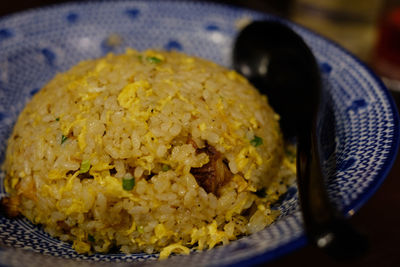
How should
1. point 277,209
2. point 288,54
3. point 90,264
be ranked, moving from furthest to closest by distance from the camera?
A: point 288,54 < point 277,209 < point 90,264

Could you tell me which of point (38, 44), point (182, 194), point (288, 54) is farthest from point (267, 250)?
point (38, 44)

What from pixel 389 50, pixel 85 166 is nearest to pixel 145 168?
pixel 85 166

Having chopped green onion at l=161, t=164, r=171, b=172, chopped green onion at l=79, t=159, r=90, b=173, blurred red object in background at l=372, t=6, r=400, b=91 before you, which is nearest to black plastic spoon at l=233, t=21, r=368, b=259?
chopped green onion at l=161, t=164, r=171, b=172

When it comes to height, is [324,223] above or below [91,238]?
above

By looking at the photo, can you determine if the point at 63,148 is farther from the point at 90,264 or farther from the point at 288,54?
the point at 288,54

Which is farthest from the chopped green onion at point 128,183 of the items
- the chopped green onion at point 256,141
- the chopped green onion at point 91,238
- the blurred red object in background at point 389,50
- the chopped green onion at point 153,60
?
→ the blurred red object in background at point 389,50

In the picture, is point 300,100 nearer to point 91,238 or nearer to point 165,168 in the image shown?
point 165,168

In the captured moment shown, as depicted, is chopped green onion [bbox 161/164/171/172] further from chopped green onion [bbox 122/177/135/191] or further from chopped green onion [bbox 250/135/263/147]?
chopped green onion [bbox 250/135/263/147]
